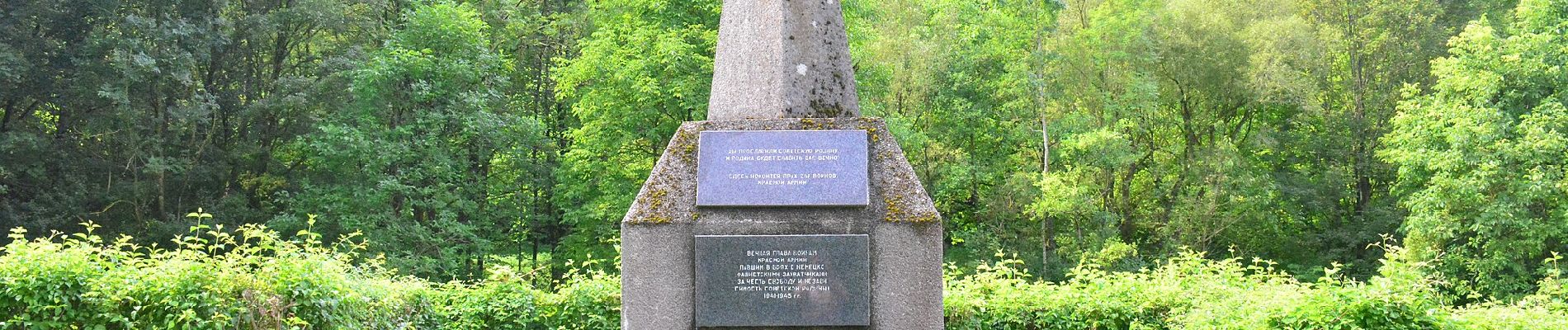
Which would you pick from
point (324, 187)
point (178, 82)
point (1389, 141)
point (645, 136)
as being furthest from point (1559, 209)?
point (178, 82)

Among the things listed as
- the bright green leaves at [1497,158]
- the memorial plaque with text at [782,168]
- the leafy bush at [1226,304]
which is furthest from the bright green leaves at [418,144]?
the bright green leaves at [1497,158]

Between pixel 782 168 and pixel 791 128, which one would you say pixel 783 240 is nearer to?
pixel 782 168

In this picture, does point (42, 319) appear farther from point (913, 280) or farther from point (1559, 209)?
point (1559, 209)

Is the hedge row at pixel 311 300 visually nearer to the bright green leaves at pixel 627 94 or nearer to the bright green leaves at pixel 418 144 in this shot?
the bright green leaves at pixel 627 94

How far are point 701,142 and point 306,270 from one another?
2088 mm

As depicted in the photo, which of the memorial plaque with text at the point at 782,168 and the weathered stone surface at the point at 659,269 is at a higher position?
the memorial plaque with text at the point at 782,168

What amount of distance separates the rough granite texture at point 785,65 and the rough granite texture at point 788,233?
0.65 m

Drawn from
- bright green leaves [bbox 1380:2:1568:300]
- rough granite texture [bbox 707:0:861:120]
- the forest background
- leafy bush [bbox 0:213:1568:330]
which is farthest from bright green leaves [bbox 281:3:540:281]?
bright green leaves [bbox 1380:2:1568:300]

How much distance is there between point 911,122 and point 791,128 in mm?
15540

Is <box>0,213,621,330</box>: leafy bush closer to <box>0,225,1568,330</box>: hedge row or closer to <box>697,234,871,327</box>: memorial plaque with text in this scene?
<box>0,225,1568,330</box>: hedge row

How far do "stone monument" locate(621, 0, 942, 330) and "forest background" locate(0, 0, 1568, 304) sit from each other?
10599mm

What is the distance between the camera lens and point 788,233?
6168mm

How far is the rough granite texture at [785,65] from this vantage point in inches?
260

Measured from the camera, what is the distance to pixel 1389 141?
20625 millimetres
